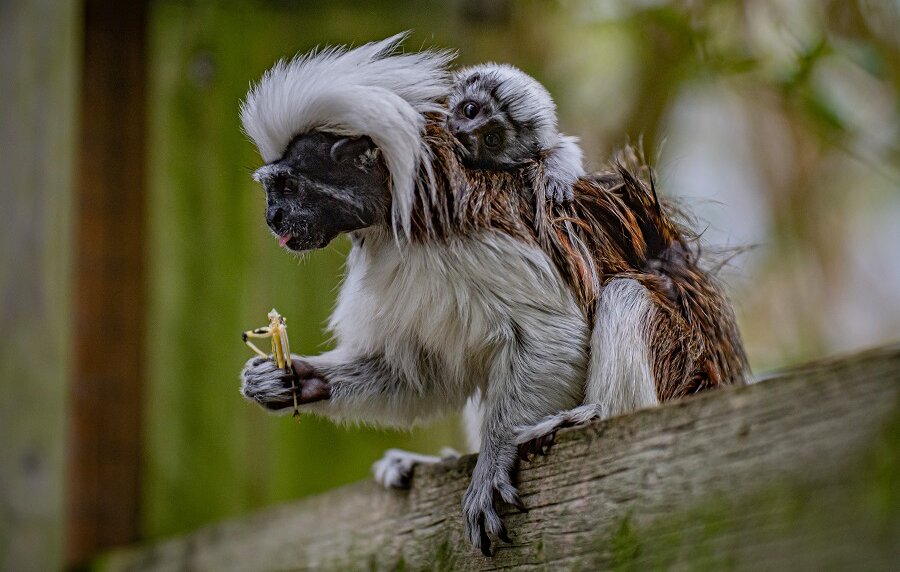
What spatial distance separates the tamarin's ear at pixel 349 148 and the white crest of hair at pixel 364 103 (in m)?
0.03

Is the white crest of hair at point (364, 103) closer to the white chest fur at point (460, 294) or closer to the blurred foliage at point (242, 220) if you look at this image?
the white chest fur at point (460, 294)

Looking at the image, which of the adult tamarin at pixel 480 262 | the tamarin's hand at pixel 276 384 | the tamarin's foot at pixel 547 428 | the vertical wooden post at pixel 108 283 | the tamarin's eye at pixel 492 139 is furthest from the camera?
the vertical wooden post at pixel 108 283

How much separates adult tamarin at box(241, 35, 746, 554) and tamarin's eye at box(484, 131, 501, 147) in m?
0.11

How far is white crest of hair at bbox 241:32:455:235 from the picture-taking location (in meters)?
2.93

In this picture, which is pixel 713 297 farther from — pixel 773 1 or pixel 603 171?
pixel 773 1

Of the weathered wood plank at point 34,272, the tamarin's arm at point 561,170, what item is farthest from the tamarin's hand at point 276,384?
the weathered wood plank at point 34,272

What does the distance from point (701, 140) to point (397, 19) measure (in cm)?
276

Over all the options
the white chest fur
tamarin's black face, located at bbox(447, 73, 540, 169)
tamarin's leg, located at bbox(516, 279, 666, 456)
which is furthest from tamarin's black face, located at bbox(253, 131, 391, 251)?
tamarin's leg, located at bbox(516, 279, 666, 456)

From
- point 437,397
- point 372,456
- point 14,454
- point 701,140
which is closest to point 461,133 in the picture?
point 437,397

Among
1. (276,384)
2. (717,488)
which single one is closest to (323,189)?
(276,384)

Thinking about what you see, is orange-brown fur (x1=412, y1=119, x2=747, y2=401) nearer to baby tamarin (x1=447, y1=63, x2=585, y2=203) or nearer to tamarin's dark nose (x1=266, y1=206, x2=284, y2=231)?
baby tamarin (x1=447, y1=63, x2=585, y2=203)

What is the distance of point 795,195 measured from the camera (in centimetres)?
574

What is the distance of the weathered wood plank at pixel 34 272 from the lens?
4.32m

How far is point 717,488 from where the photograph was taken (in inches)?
83.9
